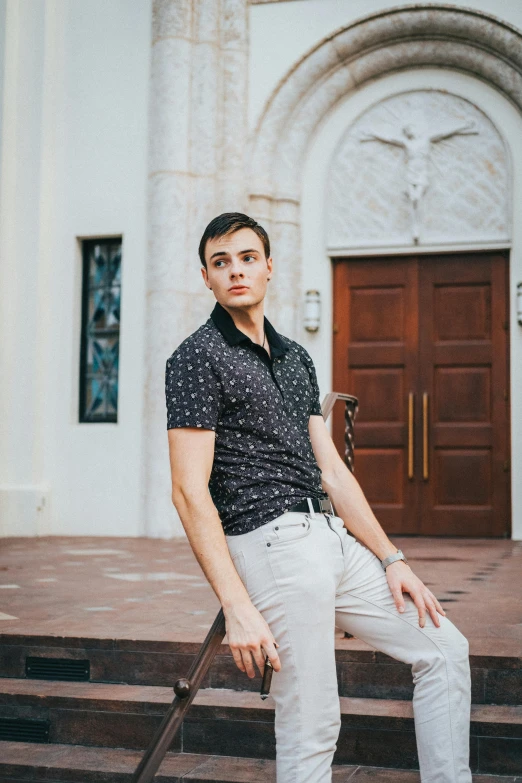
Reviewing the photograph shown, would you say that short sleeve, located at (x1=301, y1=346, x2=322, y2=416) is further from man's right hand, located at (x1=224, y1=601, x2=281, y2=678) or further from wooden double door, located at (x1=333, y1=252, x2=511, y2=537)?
wooden double door, located at (x1=333, y1=252, x2=511, y2=537)

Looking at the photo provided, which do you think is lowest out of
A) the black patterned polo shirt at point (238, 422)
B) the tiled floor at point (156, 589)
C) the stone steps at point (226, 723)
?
the stone steps at point (226, 723)

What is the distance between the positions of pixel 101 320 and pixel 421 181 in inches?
129

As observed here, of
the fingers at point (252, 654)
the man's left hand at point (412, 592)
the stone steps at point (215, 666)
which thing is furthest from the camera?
the stone steps at point (215, 666)

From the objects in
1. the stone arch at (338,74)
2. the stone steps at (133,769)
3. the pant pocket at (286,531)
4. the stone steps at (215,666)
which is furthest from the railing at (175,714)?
the stone arch at (338,74)

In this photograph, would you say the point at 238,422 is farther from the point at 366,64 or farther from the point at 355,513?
the point at 366,64

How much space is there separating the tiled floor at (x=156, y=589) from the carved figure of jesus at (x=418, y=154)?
3.08 m

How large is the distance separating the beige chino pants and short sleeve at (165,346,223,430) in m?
0.29

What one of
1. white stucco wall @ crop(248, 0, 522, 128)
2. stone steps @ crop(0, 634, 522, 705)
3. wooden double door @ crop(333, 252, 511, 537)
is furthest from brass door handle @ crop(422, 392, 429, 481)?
stone steps @ crop(0, 634, 522, 705)

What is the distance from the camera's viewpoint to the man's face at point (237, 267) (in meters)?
2.38

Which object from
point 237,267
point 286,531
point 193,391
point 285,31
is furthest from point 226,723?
point 285,31

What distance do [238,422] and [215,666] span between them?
6.04 feet

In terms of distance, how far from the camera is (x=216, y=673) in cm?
383

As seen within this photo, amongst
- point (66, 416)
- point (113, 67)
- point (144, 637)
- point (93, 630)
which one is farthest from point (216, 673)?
point (113, 67)

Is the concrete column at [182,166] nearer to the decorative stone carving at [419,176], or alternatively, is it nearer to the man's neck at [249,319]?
the decorative stone carving at [419,176]
